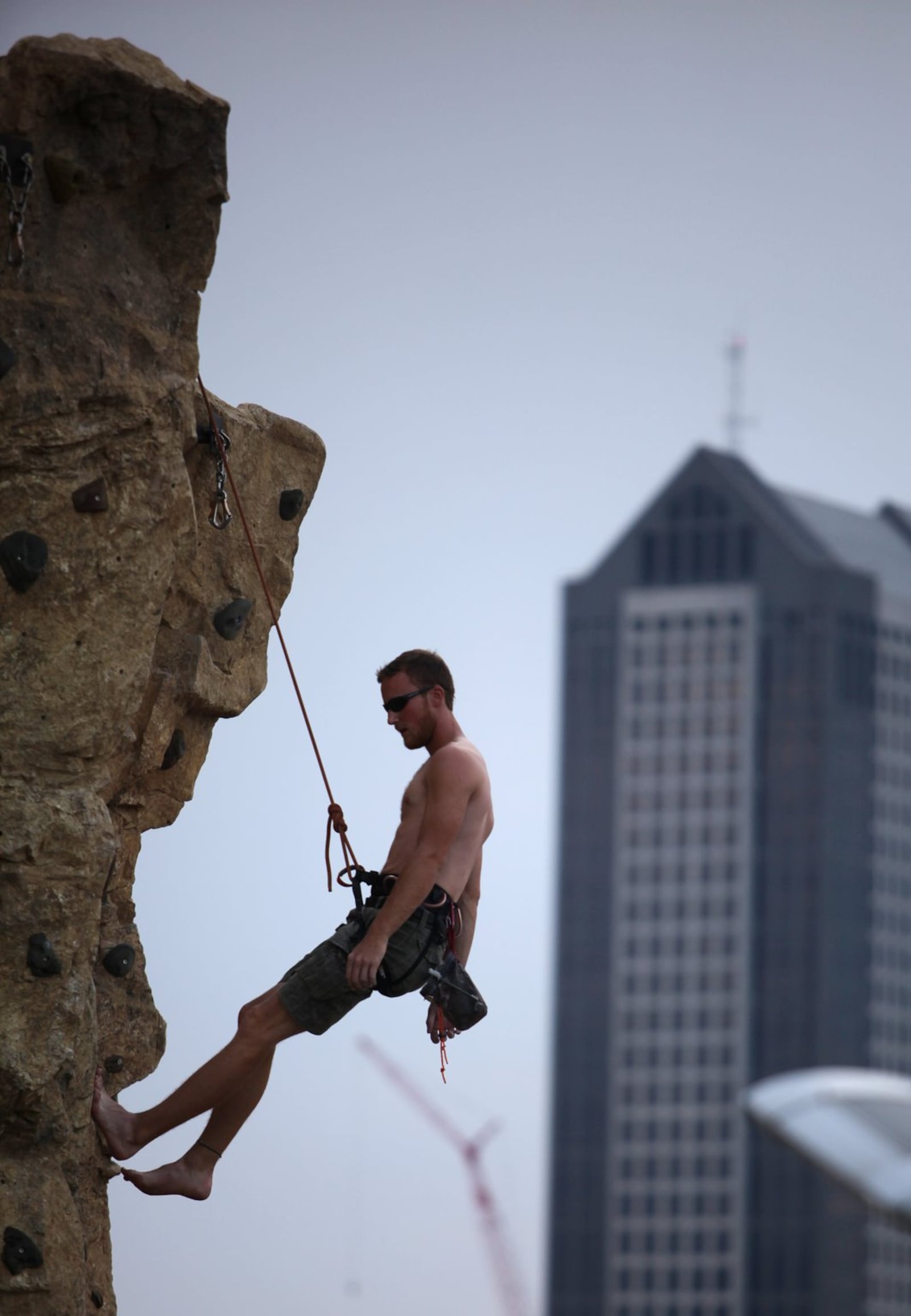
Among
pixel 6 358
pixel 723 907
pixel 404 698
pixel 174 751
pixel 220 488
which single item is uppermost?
pixel 723 907

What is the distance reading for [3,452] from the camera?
10234mm

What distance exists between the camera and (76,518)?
1038cm

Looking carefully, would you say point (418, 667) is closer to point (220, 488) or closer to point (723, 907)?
point (220, 488)

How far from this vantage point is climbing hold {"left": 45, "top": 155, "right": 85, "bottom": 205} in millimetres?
10273

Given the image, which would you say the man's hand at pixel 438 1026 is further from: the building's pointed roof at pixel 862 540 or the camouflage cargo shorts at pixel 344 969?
the building's pointed roof at pixel 862 540

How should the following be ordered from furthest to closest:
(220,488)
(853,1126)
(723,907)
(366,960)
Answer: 1. (723,907)
2. (853,1126)
3. (220,488)
4. (366,960)

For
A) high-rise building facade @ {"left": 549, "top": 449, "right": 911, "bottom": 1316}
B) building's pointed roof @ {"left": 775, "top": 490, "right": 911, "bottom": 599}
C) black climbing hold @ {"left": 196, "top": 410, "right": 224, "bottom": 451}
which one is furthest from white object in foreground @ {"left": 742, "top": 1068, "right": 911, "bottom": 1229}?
building's pointed roof @ {"left": 775, "top": 490, "right": 911, "bottom": 599}

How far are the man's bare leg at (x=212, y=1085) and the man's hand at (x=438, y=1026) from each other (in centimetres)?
58

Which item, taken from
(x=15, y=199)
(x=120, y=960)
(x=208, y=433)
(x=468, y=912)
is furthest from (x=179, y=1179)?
(x=15, y=199)

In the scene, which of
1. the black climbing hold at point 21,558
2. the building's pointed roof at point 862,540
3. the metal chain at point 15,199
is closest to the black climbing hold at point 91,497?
the black climbing hold at point 21,558

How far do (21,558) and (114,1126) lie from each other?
2305 millimetres

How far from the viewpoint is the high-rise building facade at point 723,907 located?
427ft

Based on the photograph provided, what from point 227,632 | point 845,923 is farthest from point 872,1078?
point 845,923

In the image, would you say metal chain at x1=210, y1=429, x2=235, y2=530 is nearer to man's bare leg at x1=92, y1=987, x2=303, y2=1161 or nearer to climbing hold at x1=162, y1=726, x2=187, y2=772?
climbing hold at x1=162, y1=726, x2=187, y2=772
